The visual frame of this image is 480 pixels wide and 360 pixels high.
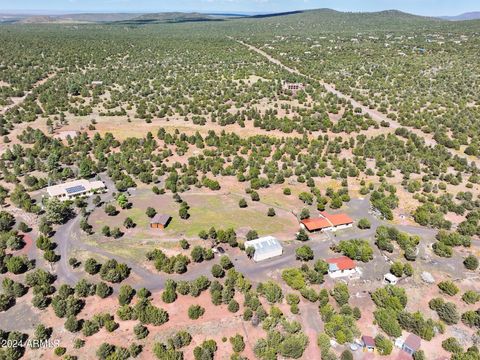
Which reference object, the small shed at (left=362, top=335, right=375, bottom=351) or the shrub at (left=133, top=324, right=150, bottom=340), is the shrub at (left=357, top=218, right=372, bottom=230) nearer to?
the small shed at (left=362, top=335, right=375, bottom=351)

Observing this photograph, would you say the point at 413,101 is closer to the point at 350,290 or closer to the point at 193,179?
the point at 193,179

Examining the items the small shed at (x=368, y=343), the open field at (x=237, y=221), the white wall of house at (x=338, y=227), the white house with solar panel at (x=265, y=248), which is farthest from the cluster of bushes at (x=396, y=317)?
the white wall of house at (x=338, y=227)

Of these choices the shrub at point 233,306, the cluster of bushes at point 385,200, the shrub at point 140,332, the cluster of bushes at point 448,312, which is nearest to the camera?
the shrub at point 140,332

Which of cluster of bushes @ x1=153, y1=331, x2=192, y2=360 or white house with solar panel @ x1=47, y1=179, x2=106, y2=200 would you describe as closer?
cluster of bushes @ x1=153, y1=331, x2=192, y2=360

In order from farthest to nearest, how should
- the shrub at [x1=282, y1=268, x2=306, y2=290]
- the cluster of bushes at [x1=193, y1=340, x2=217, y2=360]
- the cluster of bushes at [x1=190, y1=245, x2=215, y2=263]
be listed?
the cluster of bushes at [x1=190, y1=245, x2=215, y2=263]
the shrub at [x1=282, y1=268, x2=306, y2=290]
the cluster of bushes at [x1=193, y1=340, x2=217, y2=360]

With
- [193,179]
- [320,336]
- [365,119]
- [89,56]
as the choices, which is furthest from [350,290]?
[89,56]

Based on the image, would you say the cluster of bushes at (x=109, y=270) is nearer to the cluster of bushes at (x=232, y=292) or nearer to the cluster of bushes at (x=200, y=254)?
the cluster of bushes at (x=200, y=254)

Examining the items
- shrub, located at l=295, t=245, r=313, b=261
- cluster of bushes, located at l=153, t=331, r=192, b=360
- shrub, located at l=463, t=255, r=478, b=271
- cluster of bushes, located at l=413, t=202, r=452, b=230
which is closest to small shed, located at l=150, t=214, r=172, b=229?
shrub, located at l=295, t=245, r=313, b=261

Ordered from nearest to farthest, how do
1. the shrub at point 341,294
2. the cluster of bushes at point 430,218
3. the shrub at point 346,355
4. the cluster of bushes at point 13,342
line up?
the cluster of bushes at point 13,342 < the shrub at point 346,355 < the shrub at point 341,294 < the cluster of bushes at point 430,218
